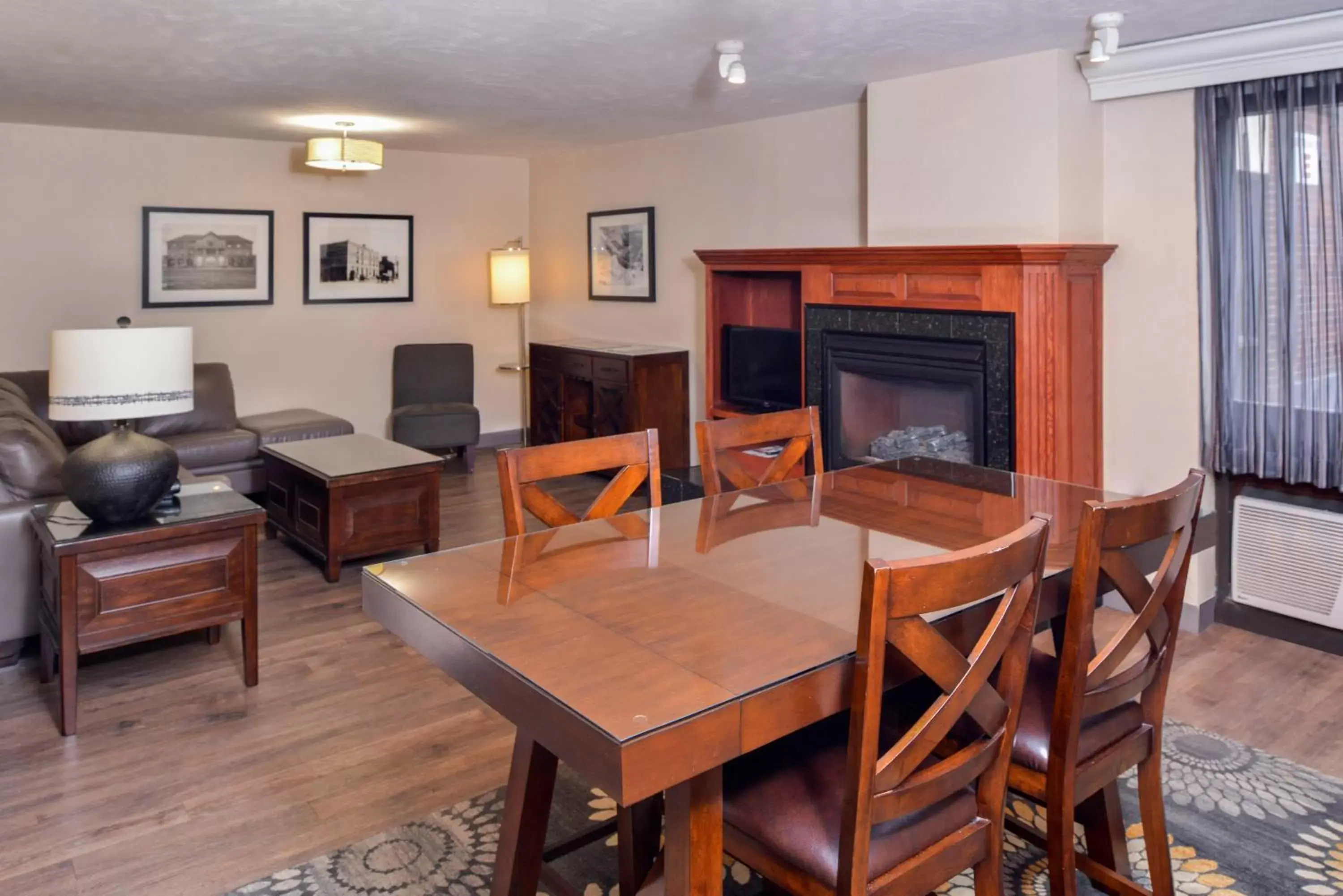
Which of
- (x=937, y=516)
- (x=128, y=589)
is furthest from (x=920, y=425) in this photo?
(x=128, y=589)

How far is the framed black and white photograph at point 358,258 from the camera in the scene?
6801 millimetres

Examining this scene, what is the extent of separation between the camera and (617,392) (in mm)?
6074

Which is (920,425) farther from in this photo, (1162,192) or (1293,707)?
(1293,707)

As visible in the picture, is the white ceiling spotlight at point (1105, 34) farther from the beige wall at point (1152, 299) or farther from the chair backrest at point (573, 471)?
the chair backrest at point (573, 471)

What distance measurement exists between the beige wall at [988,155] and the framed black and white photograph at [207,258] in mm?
4282

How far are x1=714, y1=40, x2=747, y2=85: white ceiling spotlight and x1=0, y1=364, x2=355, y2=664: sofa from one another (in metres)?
2.91

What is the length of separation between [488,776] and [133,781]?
3.27 ft

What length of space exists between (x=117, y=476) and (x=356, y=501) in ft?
4.74

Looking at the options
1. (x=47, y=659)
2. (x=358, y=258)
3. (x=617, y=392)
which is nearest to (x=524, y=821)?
(x=47, y=659)

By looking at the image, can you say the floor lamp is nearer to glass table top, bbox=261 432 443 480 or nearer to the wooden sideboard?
the wooden sideboard

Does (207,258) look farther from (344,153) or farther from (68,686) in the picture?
(68,686)

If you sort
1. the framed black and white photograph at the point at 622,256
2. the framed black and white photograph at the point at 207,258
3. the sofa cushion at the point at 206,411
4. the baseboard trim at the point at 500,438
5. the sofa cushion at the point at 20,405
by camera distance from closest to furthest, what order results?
the sofa cushion at the point at 20,405 < the sofa cushion at the point at 206,411 < the framed black and white photograph at the point at 207,258 < the framed black and white photograph at the point at 622,256 < the baseboard trim at the point at 500,438

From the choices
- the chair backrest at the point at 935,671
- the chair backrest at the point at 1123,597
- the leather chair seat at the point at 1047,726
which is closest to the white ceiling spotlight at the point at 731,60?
the chair backrest at the point at 1123,597

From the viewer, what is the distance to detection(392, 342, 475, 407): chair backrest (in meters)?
7.14
